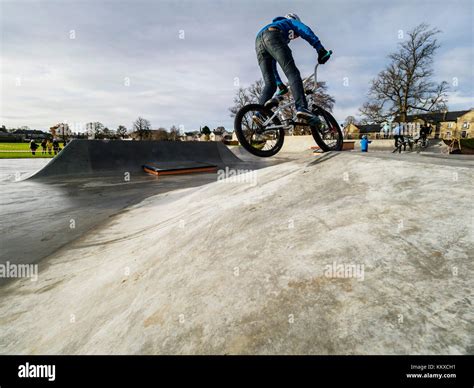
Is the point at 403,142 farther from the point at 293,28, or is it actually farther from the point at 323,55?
the point at 293,28

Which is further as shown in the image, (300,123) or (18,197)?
(18,197)

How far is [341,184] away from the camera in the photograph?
294 centimetres

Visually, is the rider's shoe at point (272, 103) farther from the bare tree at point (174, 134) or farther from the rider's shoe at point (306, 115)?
the bare tree at point (174, 134)

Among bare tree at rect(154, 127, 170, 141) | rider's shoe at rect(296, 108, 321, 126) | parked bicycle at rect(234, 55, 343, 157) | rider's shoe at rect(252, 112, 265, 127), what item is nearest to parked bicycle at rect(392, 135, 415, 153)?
parked bicycle at rect(234, 55, 343, 157)

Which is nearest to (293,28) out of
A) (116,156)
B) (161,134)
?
(116,156)

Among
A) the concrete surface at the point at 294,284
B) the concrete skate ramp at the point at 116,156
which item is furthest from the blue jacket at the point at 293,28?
the concrete skate ramp at the point at 116,156

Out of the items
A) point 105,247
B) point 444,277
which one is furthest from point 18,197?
point 444,277

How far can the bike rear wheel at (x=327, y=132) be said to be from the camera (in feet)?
15.2

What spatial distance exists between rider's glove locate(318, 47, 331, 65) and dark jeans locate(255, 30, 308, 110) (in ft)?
1.75

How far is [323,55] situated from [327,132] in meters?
1.57

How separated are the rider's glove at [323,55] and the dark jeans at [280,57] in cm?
53

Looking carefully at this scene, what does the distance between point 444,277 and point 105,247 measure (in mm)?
4316

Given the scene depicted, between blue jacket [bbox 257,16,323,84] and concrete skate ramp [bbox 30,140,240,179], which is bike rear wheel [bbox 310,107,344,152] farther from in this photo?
concrete skate ramp [bbox 30,140,240,179]
